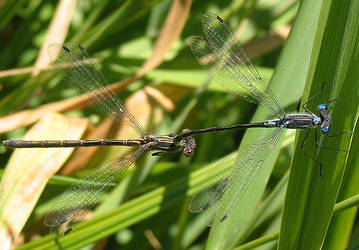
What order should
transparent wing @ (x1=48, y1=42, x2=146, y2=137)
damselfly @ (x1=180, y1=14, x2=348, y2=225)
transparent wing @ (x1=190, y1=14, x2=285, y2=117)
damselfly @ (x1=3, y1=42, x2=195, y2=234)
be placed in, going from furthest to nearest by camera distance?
transparent wing @ (x1=48, y1=42, x2=146, y2=137) → transparent wing @ (x1=190, y1=14, x2=285, y2=117) → damselfly @ (x1=3, y1=42, x2=195, y2=234) → damselfly @ (x1=180, y1=14, x2=348, y2=225)

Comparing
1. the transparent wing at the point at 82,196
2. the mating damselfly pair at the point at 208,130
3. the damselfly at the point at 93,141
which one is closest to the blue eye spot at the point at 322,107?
the mating damselfly pair at the point at 208,130

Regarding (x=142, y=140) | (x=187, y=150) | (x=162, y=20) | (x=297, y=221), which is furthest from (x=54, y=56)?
(x=297, y=221)

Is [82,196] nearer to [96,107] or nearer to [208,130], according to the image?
[96,107]

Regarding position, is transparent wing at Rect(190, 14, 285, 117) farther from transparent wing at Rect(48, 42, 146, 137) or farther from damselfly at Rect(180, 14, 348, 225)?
transparent wing at Rect(48, 42, 146, 137)

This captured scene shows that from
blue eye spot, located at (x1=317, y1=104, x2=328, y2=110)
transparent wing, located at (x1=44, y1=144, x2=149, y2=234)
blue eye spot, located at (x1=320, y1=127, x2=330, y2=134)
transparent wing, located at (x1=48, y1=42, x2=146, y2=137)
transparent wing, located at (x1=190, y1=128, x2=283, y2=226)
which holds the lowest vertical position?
blue eye spot, located at (x1=320, y1=127, x2=330, y2=134)

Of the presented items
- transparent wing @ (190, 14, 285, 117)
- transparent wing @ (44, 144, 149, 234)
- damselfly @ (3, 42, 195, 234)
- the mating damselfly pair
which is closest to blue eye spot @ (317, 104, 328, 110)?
the mating damselfly pair

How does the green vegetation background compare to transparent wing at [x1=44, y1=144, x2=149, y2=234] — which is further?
transparent wing at [x1=44, y1=144, x2=149, y2=234]

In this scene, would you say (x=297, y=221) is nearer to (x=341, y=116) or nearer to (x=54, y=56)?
(x=341, y=116)

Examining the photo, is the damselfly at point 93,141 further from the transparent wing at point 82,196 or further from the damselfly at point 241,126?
the damselfly at point 241,126
